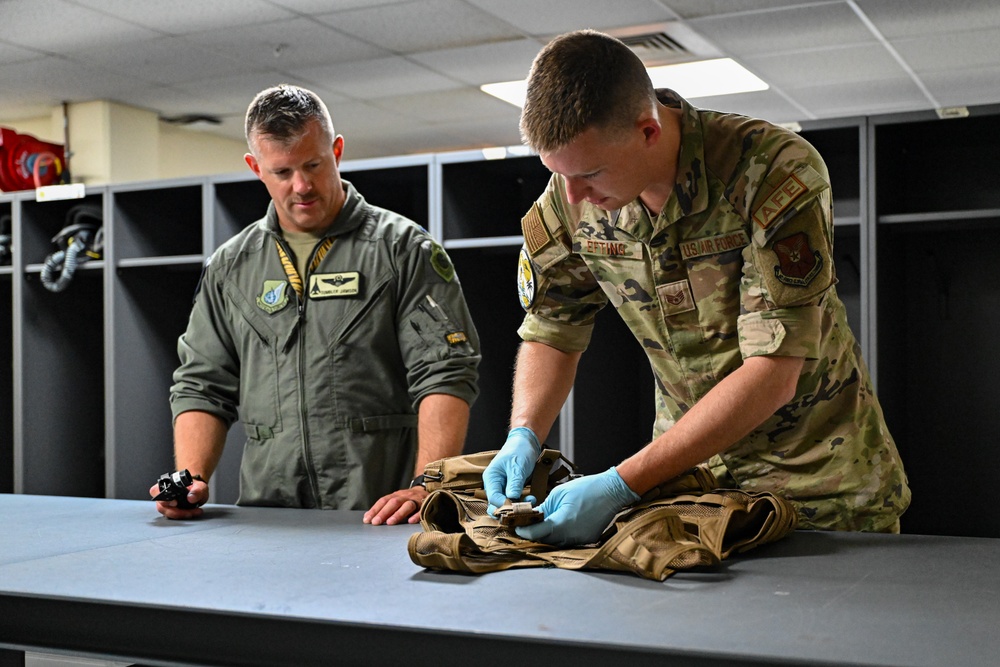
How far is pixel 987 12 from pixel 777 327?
4.04 meters

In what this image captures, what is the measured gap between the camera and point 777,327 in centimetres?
132

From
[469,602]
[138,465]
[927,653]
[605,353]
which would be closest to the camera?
[927,653]

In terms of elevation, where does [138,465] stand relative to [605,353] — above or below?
below

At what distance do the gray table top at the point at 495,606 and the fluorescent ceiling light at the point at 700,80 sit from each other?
15.1 ft

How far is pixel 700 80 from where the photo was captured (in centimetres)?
591

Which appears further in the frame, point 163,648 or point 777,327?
point 777,327

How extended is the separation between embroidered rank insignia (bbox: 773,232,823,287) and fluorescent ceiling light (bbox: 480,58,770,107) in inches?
169

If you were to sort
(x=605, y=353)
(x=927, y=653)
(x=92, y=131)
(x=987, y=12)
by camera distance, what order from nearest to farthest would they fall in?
(x=927, y=653) < (x=605, y=353) < (x=987, y=12) < (x=92, y=131)

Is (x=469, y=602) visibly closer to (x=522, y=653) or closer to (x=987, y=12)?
(x=522, y=653)

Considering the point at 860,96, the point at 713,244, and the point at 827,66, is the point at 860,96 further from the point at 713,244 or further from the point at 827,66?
the point at 713,244

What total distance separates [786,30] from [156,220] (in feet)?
10.2

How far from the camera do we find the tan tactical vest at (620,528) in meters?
1.13

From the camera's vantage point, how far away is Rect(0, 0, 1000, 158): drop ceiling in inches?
178

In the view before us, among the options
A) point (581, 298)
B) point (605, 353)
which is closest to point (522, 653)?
point (581, 298)
